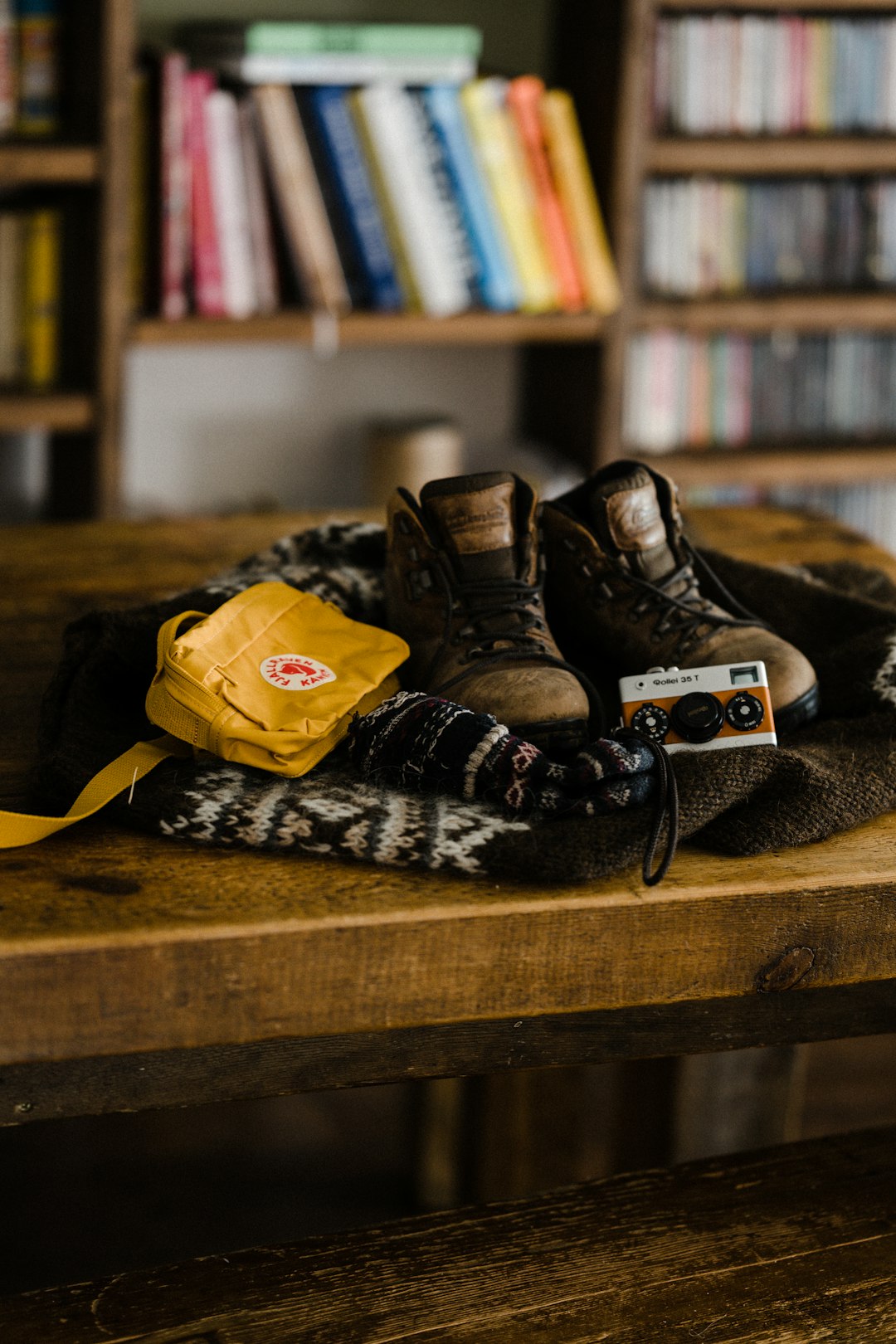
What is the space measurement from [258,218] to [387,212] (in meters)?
0.20

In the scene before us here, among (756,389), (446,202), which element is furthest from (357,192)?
(756,389)

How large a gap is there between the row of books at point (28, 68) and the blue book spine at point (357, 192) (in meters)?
0.37

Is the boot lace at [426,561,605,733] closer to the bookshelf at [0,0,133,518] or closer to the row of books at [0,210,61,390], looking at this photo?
the bookshelf at [0,0,133,518]

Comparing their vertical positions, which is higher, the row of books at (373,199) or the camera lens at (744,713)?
the row of books at (373,199)

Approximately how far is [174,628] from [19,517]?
1485 mm

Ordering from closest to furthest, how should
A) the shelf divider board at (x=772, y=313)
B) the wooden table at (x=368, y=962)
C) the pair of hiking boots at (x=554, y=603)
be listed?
the wooden table at (x=368, y=962) → the pair of hiking boots at (x=554, y=603) → the shelf divider board at (x=772, y=313)

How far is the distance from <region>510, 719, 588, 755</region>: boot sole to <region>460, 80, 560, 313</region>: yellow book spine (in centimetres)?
145

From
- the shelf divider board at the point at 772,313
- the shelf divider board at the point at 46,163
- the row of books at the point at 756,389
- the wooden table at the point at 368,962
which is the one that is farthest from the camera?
the row of books at the point at 756,389

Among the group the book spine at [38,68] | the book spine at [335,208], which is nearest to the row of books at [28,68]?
the book spine at [38,68]

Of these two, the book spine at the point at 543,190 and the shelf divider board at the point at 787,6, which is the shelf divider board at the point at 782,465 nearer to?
the book spine at the point at 543,190

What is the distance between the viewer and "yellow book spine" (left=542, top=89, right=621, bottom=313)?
2.19 metres

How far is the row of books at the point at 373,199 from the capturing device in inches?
80.8

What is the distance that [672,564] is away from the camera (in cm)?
107

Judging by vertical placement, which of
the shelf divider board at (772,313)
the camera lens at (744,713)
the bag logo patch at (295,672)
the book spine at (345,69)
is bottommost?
the camera lens at (744,713)
